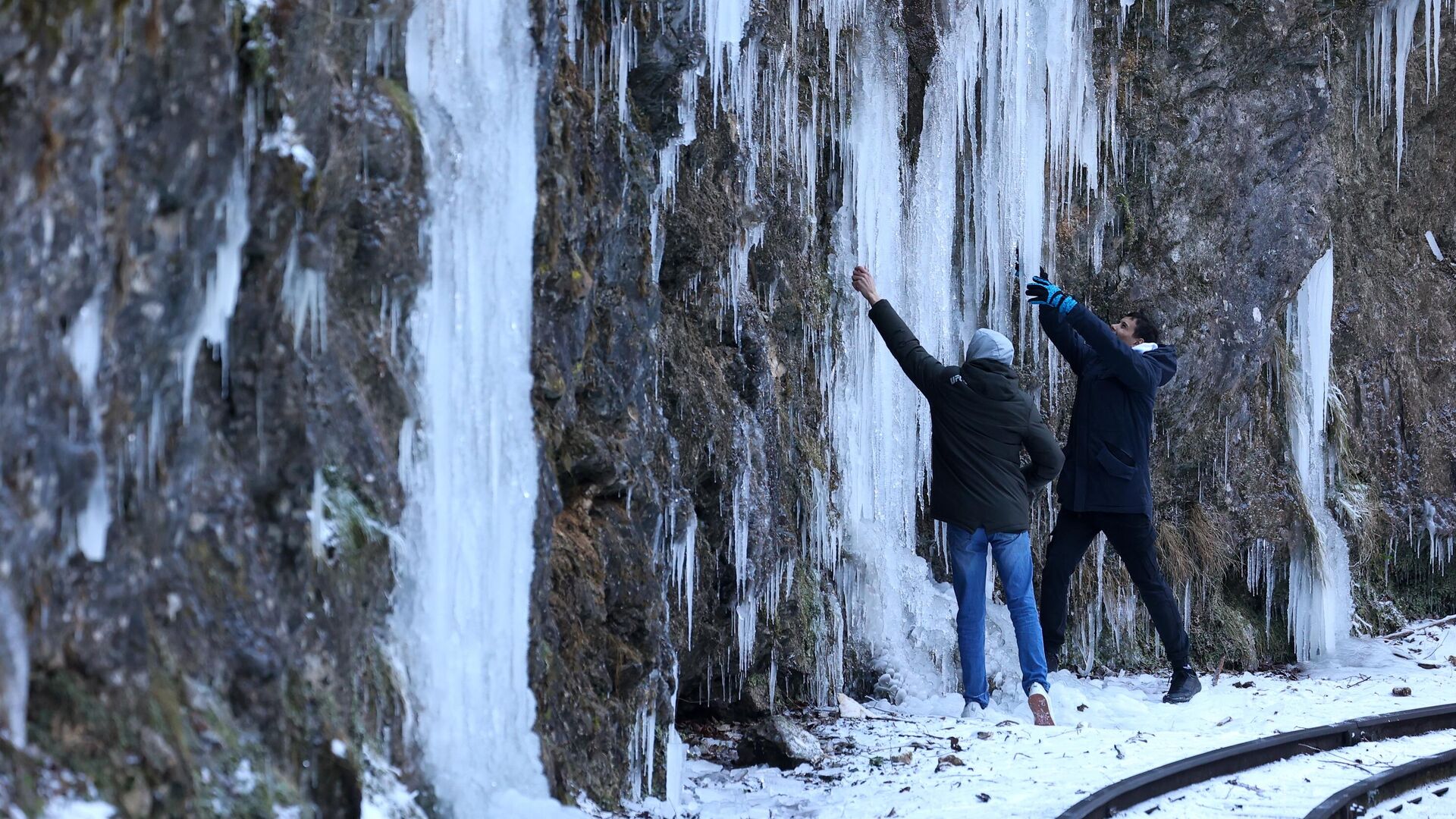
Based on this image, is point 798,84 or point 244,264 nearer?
point 244,264

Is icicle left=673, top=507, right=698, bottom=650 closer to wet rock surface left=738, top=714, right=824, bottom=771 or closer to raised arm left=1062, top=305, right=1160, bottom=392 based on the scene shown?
wet rock surface left=738, top=714, right=824, bottom=771

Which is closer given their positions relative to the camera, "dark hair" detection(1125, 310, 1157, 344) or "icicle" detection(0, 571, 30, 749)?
"icicle" detection(0, 571, 30, 749)

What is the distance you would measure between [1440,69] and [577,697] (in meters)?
10.8

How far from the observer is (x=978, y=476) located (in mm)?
6949

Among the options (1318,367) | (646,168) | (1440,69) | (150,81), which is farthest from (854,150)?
(1440,69)

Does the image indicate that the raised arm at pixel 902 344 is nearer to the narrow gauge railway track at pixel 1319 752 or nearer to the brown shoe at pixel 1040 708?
the brown shoe at pixel 1040 708

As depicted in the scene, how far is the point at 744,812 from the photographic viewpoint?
201 inches

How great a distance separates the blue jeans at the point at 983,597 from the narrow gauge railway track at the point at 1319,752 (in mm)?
1148

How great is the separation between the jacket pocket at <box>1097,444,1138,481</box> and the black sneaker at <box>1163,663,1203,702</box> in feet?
3.50

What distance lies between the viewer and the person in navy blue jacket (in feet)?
24.7

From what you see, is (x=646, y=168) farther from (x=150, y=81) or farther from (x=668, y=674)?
(x=150, y=81)

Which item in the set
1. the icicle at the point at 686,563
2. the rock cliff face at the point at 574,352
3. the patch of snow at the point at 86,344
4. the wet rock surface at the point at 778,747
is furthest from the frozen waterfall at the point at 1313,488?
the patch of snow at the point at 86,344

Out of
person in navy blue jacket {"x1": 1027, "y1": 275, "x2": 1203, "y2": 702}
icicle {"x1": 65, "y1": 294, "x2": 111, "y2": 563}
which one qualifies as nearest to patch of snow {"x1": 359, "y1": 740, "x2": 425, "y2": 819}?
icicle {"x1": 65, "y1": 294, "x2": 111, "y2": 563}

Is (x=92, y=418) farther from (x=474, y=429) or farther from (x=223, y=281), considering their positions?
(x=474, y=429)
